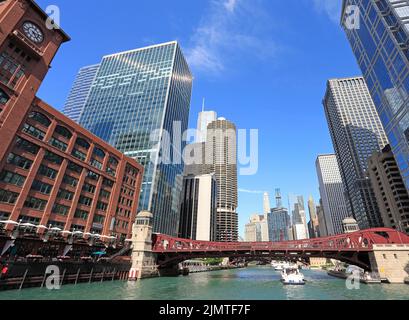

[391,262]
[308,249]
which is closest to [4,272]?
[308,249]

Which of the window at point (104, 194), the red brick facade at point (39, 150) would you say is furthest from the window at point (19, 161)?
the window at point (104, 194)

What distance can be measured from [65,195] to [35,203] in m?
7.86

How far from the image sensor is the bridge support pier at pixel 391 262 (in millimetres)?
53219

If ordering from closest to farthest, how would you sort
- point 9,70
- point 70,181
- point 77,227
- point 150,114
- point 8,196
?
point 8,196 → point 9,70 → point 77,227 → point 70,181 → point 150,114

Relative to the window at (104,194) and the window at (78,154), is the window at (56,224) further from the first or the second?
the window at (78,154)

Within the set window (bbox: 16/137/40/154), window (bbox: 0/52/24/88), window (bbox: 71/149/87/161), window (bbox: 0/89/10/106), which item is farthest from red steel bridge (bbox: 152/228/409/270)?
window (bbox: 0/52/24/88)

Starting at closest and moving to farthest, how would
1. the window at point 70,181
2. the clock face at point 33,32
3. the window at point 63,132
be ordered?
the clock face at point 33,32 < the window at point 63,132 < the window at point 70,181

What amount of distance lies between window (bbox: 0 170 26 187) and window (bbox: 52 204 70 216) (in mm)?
9565

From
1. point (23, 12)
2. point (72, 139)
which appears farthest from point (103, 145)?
point (23, 12)

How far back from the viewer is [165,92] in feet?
430

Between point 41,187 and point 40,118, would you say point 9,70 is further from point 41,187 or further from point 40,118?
point 41,187

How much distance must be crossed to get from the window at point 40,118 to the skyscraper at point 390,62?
337 ft

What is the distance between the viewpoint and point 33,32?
56.4 metres
